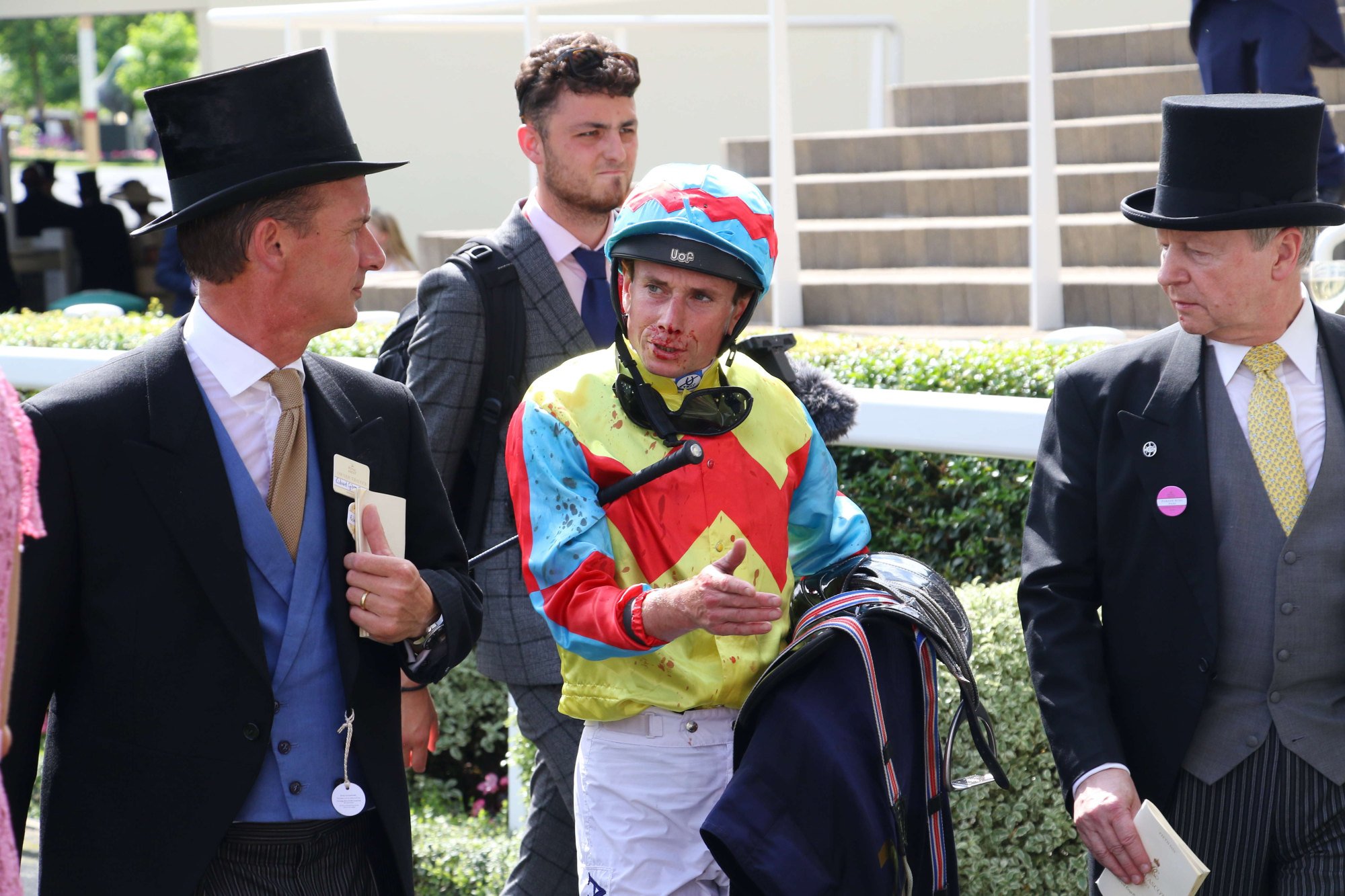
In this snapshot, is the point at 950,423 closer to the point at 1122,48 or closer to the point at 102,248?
the point at 1122,48

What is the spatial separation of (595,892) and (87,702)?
0.89 m

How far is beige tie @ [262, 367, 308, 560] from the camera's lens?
2.34 metres

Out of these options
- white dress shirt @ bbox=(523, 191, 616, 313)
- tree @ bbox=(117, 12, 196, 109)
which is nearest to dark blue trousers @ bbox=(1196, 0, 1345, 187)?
white dress shirt @ bbox=(523, 191, 616, 313)

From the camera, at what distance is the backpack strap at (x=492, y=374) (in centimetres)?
324

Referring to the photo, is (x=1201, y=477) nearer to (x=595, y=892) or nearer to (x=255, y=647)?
(x=595, y=892)

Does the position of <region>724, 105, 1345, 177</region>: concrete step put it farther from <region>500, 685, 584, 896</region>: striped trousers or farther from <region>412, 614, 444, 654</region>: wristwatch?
<region>412, 614, 444, 654</region>: wristwatch

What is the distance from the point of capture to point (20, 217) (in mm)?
14867

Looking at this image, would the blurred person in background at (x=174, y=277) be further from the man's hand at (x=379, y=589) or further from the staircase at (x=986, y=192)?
the man's hand at (x=379, y=589)

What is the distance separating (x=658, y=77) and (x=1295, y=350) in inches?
364

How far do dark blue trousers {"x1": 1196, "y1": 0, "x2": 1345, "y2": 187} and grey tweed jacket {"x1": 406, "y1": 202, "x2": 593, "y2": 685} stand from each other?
370 centimetres

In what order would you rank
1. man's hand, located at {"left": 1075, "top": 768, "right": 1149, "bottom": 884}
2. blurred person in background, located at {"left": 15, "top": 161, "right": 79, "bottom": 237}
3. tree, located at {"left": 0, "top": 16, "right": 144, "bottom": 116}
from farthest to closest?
1. tree, located at {"left": 0, "top": 16, "right": 144, "bottom": 116}
2. blurred person in background, located at {"left": 15, "top": 161, "right": 79, "bottom": 237}
3. man's hand, located at {"left": 1075, "top": 768, "right": 1149, "bottom": 884}

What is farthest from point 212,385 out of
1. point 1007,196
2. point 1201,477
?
point 1007,196

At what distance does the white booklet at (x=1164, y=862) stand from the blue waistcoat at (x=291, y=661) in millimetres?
1325

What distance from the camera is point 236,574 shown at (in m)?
2.22
